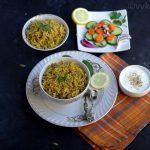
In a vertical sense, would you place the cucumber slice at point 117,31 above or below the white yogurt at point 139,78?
above

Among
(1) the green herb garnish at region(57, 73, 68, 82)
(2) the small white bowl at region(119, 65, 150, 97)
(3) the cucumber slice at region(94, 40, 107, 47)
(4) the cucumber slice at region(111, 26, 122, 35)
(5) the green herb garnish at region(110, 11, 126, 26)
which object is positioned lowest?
(2) the small white bowl at region(119, 65, 150, 97)

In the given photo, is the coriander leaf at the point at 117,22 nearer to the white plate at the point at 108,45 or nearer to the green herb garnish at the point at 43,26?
the white plate at the point at 108,45

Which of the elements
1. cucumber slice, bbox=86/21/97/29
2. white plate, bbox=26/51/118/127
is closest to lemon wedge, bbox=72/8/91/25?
cucumber slice, bbox=86/21/97/29

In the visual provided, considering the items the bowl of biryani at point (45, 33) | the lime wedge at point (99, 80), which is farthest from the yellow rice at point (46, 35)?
the lime wedge at point (99, 80)

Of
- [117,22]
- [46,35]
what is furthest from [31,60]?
[117,22]

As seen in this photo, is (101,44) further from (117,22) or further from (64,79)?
(64,79)

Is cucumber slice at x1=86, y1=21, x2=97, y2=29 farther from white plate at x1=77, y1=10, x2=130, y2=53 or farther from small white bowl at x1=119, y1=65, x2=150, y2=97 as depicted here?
small white bowl at x1=119, y1=65, x2=150, y2=97
